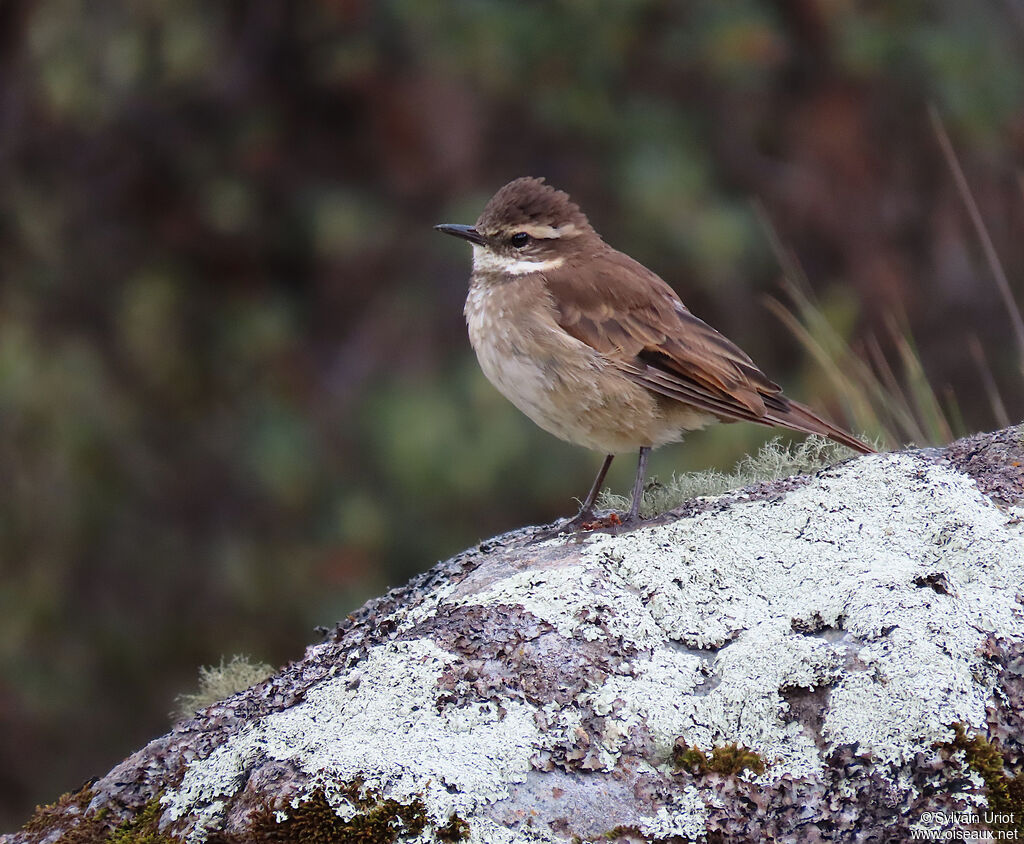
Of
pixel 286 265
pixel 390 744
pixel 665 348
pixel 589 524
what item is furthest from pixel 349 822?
pixel 286 265

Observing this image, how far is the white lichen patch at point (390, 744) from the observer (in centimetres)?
254

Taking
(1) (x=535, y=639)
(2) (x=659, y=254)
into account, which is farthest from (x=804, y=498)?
(2) (x=659, y=254)

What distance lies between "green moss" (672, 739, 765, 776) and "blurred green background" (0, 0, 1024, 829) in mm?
3635

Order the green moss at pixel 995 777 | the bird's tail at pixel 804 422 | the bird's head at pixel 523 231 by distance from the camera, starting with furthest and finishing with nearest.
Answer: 1. the bird's head at pixel 523 231
2. the bird's tail at pixel 804 422
3. the green moss at pixel 995 777

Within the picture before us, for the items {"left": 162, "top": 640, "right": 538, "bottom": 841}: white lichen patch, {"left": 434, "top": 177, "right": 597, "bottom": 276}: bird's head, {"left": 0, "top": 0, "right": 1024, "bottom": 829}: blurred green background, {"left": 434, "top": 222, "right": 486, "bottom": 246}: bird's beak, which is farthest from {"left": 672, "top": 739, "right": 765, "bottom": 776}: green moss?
{"left": 0, "top": 0, "right": 1024, "bottom": 829}: blurred green background

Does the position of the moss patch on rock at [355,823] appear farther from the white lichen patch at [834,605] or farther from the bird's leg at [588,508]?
the bird's leg at [588,508]

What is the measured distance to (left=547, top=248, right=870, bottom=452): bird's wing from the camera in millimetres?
4105

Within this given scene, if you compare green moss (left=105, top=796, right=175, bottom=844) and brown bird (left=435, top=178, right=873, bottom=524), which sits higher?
brown bird (left=435, top=178, right=873, bottom=524)

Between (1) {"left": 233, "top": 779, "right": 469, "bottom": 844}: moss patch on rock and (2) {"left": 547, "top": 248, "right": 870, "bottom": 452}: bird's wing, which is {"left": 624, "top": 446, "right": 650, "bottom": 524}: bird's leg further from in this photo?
(1) {"left": 233, "top": 779, "right": 469, "bottom": 844}: moss patch on rock

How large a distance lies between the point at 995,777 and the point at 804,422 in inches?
70.4

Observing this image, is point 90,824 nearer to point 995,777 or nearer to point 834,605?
point 834,605

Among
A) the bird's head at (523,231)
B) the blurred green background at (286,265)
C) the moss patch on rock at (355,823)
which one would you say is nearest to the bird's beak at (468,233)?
the bird's head at (523,231)

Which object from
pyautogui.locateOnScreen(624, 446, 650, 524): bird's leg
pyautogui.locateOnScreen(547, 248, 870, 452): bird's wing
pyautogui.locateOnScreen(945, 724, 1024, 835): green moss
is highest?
pyautogui.locateOnScreen(547, 248, 870, 452): bird's wing

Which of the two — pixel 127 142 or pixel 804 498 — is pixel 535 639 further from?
pixel 127 142
